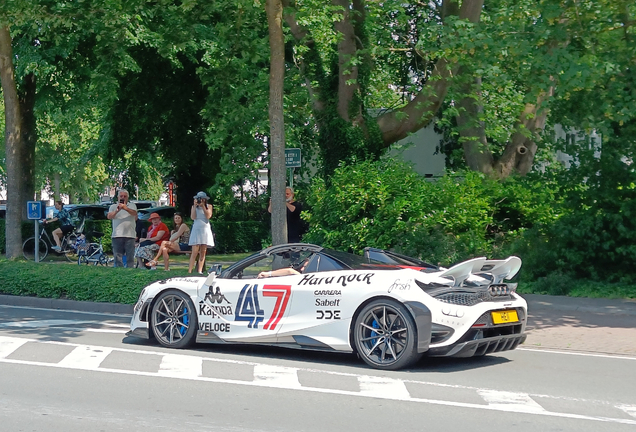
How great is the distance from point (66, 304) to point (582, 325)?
341 inches

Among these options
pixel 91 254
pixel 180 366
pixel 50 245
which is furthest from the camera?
pixel 50 245

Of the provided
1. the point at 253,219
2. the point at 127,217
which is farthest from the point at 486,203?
the point at 253,219

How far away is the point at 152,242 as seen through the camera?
65.3 feet

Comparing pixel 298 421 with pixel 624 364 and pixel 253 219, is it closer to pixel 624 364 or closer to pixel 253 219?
pixel 624 364

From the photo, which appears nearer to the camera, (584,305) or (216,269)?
(216,269)

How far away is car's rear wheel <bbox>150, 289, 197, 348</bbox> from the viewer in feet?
33.9

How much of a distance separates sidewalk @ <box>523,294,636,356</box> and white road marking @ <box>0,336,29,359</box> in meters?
6.30

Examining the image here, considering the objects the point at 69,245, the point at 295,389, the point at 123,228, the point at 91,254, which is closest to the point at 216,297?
the point at 295,389

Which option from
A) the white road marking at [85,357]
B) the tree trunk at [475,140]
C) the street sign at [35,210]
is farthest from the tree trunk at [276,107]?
the street sign at [35,210]

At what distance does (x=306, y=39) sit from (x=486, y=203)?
18.8 feet

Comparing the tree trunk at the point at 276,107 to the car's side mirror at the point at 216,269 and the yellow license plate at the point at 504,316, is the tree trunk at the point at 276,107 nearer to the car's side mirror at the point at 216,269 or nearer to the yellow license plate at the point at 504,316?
the car's side mirror at the point at 216,269

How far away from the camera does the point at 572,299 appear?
1424 cm

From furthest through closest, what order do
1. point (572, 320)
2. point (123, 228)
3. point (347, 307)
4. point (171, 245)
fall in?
point (171, 245), point (123, 228), point (572, 320), point (347, 307)

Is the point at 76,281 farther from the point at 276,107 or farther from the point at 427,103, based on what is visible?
the point at 427,103
